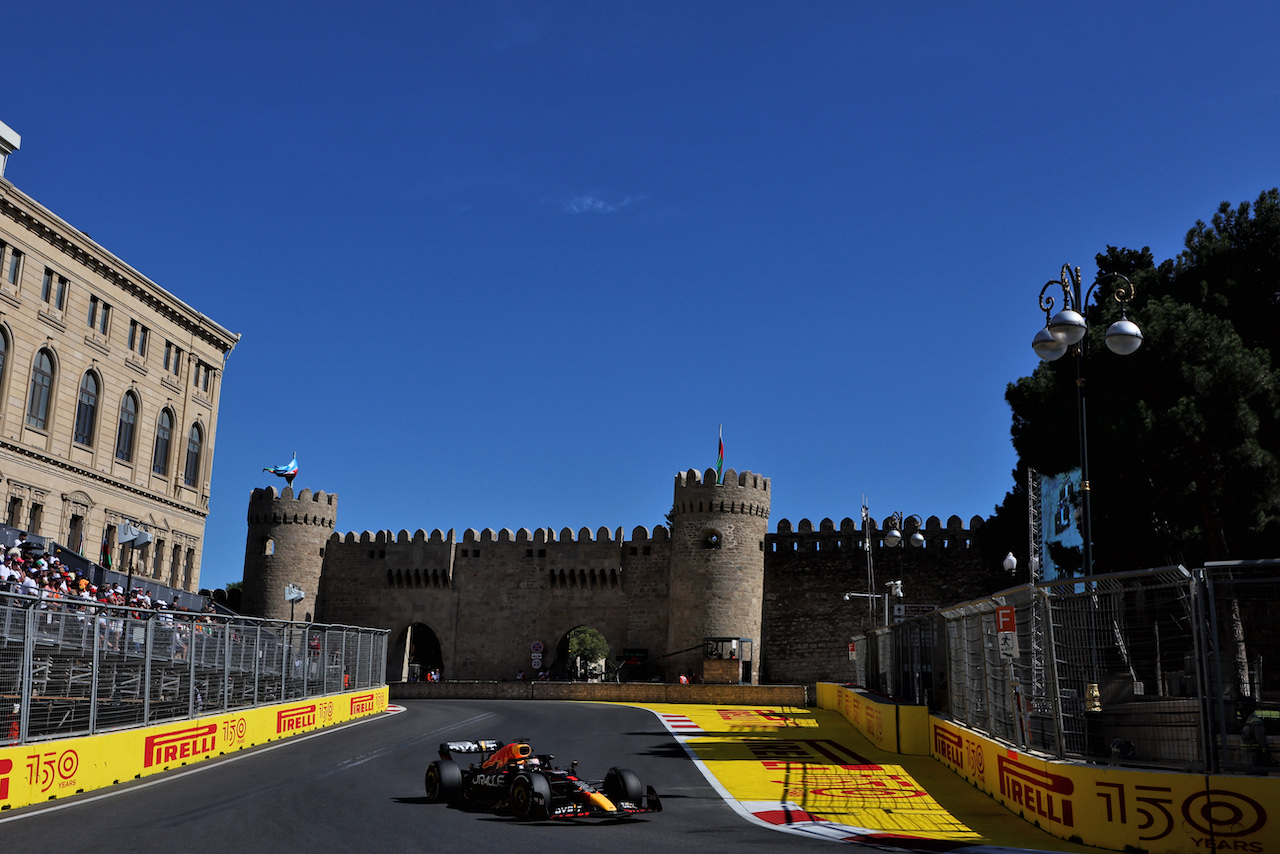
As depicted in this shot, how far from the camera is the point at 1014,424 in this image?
32.1 meters

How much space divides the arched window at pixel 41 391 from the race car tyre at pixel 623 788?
27798 millimetres

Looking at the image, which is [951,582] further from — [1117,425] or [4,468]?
[4,468]

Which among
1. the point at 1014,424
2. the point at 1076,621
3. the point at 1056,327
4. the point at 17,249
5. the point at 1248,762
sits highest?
the point at 17,249

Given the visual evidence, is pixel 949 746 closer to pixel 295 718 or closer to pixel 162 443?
pixel 295 718

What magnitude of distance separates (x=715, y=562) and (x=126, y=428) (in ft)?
77.4

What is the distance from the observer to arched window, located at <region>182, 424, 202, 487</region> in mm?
41531

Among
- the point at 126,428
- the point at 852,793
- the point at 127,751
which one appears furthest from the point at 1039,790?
the point at 126,428

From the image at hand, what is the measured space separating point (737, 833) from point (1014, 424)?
82.1 feet

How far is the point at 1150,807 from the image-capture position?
8.51 meters

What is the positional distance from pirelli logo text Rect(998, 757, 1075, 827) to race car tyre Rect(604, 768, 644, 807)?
3.70 m

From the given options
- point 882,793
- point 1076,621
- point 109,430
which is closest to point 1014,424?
point 882,793

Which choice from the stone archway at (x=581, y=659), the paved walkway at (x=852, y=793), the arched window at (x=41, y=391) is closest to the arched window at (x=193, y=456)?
the arched window at (x=41, y=391)

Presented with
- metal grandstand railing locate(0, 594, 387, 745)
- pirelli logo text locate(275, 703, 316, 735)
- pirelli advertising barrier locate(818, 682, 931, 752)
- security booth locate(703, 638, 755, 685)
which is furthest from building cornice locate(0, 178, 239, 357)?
pirelli advertising barrier locate(818, 682, 931, 752)

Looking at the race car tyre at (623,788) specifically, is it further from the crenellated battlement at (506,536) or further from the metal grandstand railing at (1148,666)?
the crenellated battlement at (506,536)
